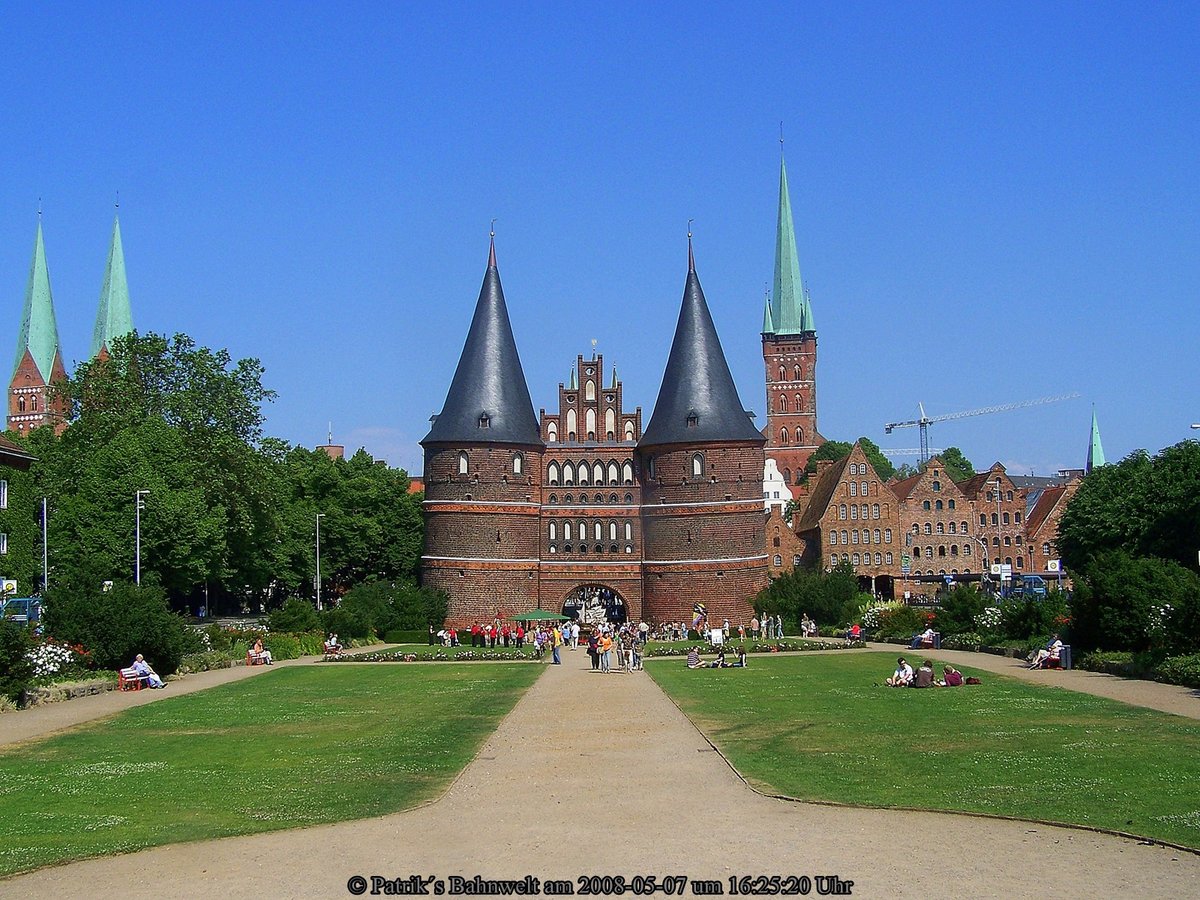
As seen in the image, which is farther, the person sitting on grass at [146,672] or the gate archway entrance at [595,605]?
the gate archway entrance at [595,605]

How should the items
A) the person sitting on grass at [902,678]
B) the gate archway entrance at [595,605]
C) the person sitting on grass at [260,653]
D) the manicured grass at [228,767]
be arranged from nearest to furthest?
1. the manicured grass at [228,767]
2. the person sitting on grass at [902,678]
3. the person sitting on grass at [260,653]
4. the gate archway entrance at [595,605]

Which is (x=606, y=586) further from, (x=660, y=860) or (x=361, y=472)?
(x=660, y=860)

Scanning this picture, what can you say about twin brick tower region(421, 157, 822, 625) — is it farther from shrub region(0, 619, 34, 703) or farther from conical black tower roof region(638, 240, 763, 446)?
shrub region(0, 619, 34, 703)

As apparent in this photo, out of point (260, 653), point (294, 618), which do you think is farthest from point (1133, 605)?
point (294, 618)

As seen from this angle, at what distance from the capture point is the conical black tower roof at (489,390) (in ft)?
240

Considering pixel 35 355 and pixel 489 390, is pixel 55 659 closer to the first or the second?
pixel 489 390

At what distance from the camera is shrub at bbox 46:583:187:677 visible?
36688 mm

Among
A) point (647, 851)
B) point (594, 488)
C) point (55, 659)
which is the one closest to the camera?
point (647, 851)

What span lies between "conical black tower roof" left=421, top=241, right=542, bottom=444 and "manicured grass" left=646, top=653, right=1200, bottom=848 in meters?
42.1

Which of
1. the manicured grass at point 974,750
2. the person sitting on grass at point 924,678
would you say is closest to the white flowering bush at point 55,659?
the manicured grass at point 974,750

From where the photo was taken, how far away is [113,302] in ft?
400

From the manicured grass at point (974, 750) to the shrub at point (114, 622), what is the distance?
581 inches

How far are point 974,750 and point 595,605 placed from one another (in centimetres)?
7726

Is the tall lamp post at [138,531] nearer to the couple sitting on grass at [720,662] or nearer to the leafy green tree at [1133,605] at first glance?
the couple sitting on grass at [720,662]
